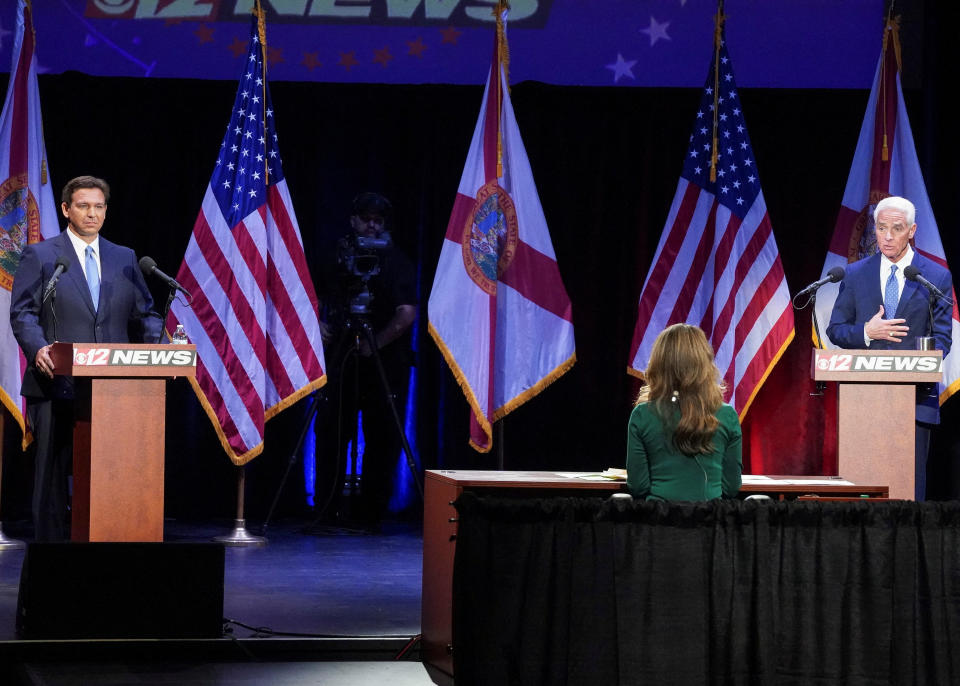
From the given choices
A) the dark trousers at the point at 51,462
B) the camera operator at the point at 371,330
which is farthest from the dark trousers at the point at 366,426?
the dark trousers at the point at 51,462

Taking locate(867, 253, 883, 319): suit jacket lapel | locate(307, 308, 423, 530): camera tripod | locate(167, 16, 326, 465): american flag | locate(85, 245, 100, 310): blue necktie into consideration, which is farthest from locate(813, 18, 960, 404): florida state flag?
locate(85, 245, 100, 310): blue necktie

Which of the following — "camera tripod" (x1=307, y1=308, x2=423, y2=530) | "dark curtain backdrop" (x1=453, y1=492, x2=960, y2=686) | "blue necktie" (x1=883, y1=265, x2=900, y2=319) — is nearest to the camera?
"dark curtain backdrop" (x1=453, y1=492, x2=960, y2=686)

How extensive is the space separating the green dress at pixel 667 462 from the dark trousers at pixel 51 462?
2.89 m

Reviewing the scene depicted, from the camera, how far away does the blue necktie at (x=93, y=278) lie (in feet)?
18.8

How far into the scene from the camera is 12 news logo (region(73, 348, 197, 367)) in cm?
506

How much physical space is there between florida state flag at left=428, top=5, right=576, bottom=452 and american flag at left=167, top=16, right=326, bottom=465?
0.82m

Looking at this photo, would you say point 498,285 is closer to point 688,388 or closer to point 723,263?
point 723,263

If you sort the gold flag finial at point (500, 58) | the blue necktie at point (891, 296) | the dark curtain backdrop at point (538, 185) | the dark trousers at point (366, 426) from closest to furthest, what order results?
the blue necktie at point (891, 296) → the gold flag finial at point (500, 58) → the dark trousers at point (366, 426) → the dark curtain backdrop at point (538, 185)

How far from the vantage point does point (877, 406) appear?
219 inches

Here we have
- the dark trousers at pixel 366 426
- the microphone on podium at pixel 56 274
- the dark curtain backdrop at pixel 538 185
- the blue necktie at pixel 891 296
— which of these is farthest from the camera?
the dark curtain backdrop at pixel 538 185

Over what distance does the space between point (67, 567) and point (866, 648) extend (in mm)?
2665

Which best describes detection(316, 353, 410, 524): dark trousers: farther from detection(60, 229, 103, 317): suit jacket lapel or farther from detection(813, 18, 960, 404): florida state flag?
Result: detection(813, 18, 960, 404): florida state flag

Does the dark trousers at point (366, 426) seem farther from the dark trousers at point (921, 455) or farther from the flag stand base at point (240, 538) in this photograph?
the dark trousers at point (921, 455)

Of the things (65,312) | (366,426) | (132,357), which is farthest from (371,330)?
(132,357)
